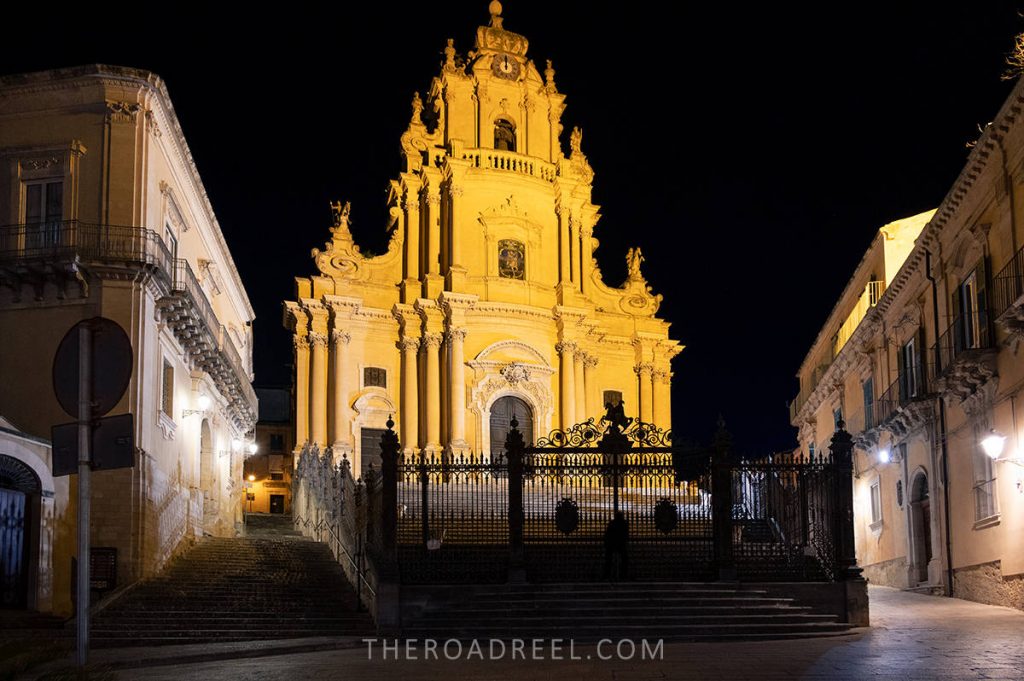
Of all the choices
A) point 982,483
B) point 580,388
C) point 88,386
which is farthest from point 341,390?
point 88,386

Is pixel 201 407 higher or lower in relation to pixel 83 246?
lower

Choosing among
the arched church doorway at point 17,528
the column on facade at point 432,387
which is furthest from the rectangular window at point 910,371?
the arched church doorway at point 17,528

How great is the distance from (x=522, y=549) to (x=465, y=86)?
30428 mm

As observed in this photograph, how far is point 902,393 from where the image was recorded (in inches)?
1230

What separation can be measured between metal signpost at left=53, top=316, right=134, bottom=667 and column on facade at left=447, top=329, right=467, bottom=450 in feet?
107

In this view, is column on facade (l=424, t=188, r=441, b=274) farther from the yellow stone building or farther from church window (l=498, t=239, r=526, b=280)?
church window (l=498, t=239, r=526, b=280)

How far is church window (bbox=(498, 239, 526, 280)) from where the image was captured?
45312 millimetres

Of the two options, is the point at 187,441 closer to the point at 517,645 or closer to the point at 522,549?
the point at 522,549

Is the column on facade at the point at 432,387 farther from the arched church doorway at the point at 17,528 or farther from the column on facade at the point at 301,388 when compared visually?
the arched church doorway at the point at 17,528

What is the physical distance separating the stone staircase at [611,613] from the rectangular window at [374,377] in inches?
975

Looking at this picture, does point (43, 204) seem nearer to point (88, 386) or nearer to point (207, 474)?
point (207, 474)

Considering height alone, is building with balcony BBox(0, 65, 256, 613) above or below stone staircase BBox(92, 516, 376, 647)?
above

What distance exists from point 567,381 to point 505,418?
2679 mm

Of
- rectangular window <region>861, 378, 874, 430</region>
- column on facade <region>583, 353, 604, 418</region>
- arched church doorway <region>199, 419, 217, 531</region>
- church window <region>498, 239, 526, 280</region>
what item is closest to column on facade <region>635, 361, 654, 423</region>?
column on facade <region>583, 353, 604, 418</region>
